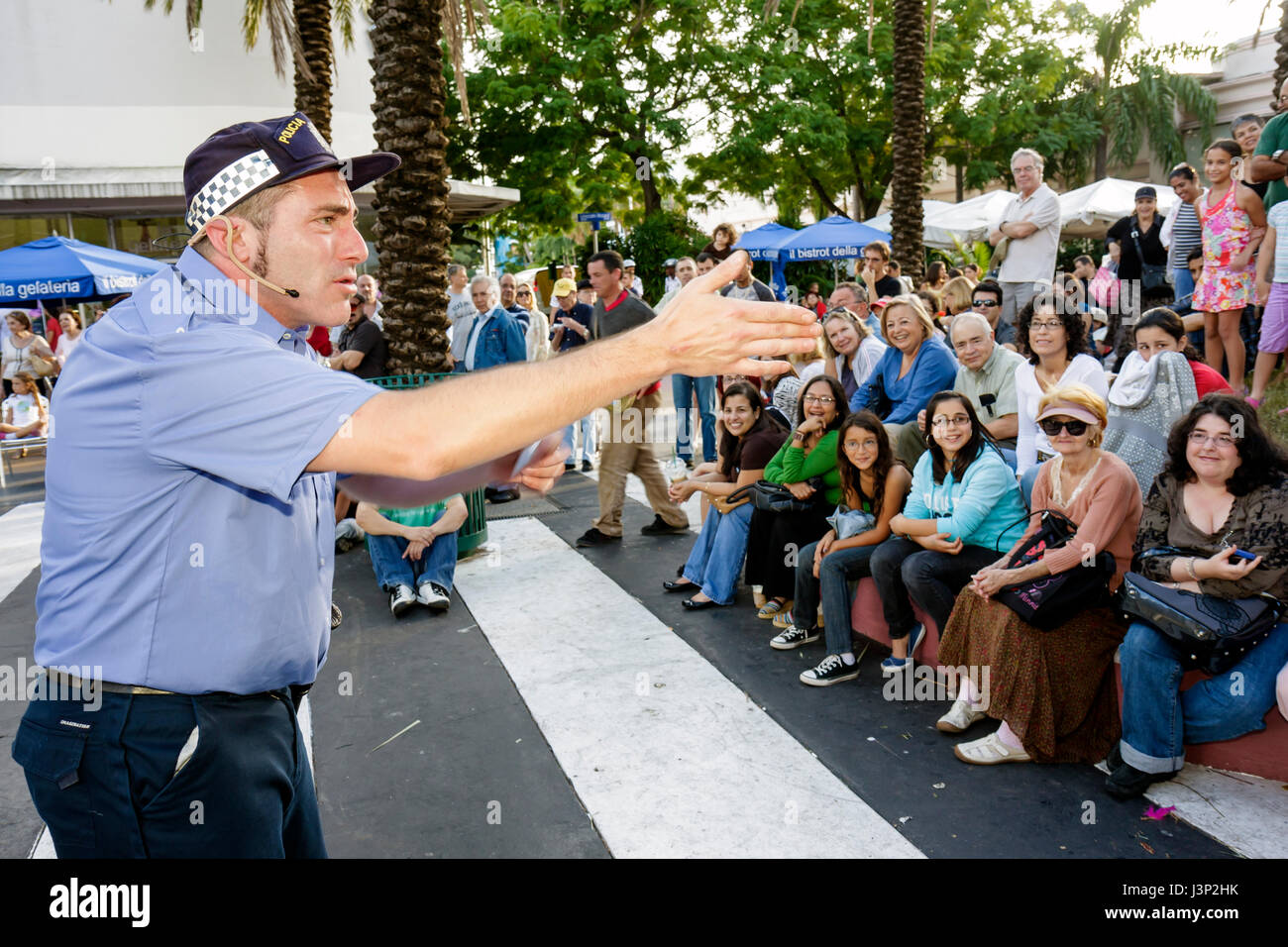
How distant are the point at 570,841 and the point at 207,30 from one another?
24188mm

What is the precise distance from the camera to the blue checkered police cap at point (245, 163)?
1828 mm

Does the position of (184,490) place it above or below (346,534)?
above

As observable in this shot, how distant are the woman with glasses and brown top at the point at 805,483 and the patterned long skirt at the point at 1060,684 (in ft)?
6.17

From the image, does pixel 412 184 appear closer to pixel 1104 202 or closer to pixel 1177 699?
pixel 1177 699

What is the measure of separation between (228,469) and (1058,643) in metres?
3.66

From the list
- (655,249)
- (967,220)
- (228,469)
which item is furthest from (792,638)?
(655,249)

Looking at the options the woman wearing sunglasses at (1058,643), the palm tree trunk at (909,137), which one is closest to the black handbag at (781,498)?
the woman wearing sunglasses at (1058,643)

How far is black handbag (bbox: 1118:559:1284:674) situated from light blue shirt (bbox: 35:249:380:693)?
330 centimetres

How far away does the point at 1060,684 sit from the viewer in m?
4.05

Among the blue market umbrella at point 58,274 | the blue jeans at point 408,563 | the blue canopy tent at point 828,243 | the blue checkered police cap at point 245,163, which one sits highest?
the blue canopy tent at point 828,243

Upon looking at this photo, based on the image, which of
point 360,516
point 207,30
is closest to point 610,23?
point 207,30

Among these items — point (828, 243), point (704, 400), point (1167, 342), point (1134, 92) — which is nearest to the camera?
point (1167, 342)

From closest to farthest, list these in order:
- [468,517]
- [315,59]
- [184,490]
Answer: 1. [184,490]
2. [468,517]
3. [315,59]

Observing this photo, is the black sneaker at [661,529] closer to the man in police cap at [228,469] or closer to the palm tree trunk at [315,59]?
the man in police cap at [228,469]
